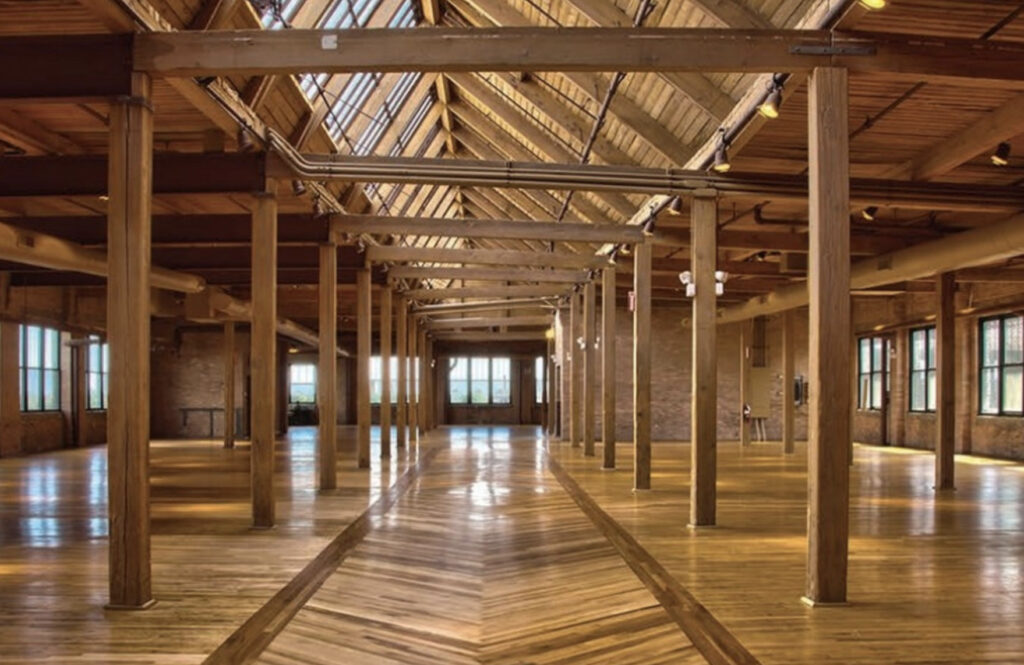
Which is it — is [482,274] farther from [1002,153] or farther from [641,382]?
[1002,153]

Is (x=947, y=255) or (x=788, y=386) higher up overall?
(x=947, y=255)

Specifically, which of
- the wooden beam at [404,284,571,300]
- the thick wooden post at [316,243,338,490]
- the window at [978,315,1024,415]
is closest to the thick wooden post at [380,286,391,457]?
the wooden beam at [404,284,571,300]

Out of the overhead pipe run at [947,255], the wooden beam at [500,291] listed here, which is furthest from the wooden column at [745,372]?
the overhead pipe run at [947,255]

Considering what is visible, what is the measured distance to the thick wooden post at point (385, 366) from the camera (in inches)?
728

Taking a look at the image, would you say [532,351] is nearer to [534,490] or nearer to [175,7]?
[534,490]

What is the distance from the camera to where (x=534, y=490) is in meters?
13.3

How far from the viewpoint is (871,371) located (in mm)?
25297

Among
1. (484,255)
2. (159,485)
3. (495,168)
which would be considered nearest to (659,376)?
A: (484,255)

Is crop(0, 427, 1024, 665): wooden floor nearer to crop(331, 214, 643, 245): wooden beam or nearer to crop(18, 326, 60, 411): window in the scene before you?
crop(331, 214, 643, 245): wooden beam

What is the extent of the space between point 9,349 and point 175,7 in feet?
47.4

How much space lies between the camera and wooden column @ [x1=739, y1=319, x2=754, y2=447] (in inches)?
941

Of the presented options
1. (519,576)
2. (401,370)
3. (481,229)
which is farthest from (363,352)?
(519,576)

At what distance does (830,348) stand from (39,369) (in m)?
20.7

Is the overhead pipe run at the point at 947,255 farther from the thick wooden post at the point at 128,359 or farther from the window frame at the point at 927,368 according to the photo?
the thick wooden post at the point at 128,359
